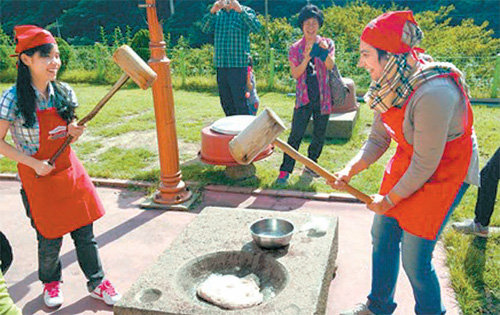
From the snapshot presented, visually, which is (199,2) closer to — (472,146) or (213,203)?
(213,203)

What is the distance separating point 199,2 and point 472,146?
24.9 m

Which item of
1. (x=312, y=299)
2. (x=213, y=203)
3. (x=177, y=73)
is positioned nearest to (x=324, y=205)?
(x=213, y=203)

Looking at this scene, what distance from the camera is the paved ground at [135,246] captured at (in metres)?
3.13

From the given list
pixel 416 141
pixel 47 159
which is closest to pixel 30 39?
pixel 47 159

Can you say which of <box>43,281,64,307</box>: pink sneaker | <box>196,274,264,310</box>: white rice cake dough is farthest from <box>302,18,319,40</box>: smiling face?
<box>43,281,64,307</box>: pink sneaker

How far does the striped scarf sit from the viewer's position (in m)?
2.08

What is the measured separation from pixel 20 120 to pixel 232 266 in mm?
1511

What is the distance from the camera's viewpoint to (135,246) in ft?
12.8

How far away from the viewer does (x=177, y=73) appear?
1290 centimetres

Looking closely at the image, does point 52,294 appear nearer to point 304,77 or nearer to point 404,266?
point 404,266

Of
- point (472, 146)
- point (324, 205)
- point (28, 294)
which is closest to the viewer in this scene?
point (472, 146)

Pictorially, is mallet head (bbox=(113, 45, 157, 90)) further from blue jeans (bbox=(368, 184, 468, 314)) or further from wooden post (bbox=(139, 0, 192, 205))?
blue jeans (bbox=(368, 184, 468, 314))

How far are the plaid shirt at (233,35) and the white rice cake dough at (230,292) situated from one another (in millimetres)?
3454

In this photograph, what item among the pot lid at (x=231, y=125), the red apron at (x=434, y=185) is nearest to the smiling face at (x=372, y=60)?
the red apron at (x=434, y=185)
